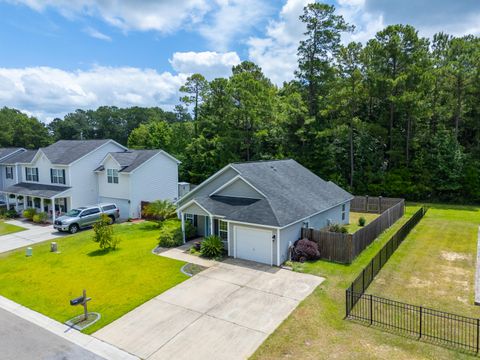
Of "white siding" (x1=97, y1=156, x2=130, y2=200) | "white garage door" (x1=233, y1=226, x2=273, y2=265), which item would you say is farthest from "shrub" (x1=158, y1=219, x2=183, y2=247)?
"white siding" (x1=97, y1=156, x2=130, y2=200)

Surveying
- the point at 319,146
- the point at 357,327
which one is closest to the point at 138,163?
the point at 319,146

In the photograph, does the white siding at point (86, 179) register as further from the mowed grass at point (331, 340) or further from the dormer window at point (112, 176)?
the mowed grass at point (331, 340)

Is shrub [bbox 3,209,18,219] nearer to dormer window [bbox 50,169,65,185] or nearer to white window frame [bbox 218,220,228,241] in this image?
dormer window [bbox 50,169,65,185]

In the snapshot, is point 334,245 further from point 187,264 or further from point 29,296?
point 29,296

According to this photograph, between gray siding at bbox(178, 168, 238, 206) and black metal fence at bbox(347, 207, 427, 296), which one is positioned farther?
gray siding at bbox(178, 168, 238, 206)

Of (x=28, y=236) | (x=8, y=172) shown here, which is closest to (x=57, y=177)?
(x=28, y=236)

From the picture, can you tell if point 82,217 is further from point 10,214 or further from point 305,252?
point 305,252
